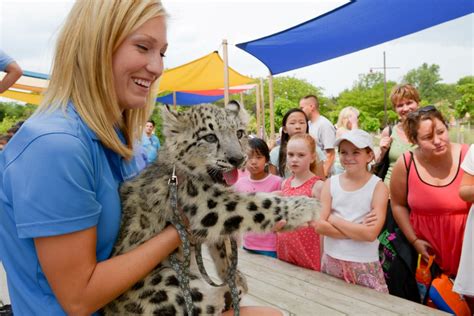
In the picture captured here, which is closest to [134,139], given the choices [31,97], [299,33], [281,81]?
[299,33]

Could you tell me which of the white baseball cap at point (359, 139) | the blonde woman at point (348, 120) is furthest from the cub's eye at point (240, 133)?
the blonde woman at point (348, 120)

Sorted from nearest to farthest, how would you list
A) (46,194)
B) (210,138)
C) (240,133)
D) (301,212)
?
(46,194), (301,212), (210,138), (240,133)

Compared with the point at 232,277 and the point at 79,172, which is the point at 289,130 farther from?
the point at 79,172

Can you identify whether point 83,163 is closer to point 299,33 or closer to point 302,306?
point 302,306

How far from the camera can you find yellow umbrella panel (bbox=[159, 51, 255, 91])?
1137 cm

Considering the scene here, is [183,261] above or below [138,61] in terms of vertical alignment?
below

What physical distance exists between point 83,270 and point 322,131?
17.9 ft

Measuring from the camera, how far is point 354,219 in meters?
3.32

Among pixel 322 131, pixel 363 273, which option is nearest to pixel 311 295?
pixel 363 273

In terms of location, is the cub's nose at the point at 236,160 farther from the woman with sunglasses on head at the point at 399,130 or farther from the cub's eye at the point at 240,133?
the woman with sunglasses on head at the point at 399,130

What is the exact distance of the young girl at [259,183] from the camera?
4133 millimetres

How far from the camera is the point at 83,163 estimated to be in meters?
1.19

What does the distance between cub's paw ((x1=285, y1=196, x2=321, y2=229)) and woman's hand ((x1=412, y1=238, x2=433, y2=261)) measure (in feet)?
6.61

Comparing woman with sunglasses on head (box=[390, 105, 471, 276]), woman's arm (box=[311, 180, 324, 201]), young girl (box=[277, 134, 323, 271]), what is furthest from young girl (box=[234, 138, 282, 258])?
woman with sunglasses on head (box=[390, 105, 471, 276])
